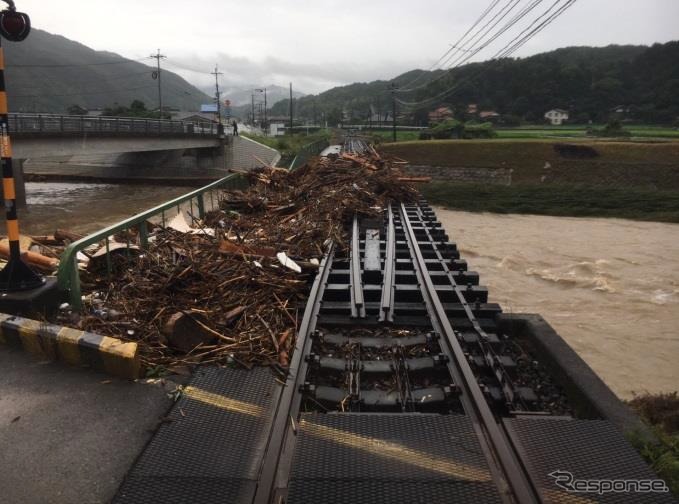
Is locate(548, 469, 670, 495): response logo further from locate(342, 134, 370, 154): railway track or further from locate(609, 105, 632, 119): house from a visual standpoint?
locate(609, 105, 632, 119): house

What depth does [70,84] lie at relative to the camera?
153 metres

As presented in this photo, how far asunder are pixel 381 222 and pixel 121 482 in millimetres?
7286

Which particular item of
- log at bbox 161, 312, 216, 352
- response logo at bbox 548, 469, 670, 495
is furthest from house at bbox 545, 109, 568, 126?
response logo at bbox 548, 469, 670, 495

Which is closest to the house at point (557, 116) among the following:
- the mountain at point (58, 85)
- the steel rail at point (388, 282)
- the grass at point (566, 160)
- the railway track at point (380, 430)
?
the grass at point (566, 160)

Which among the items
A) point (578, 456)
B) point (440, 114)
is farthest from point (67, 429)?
point (440, 114)

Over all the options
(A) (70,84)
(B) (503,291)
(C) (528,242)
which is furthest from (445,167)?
(A) (70,84)

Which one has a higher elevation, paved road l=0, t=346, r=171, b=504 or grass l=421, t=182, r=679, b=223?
paved road l=0, t=346, r=171, b=504

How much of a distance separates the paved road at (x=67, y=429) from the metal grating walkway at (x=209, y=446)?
0.14 m

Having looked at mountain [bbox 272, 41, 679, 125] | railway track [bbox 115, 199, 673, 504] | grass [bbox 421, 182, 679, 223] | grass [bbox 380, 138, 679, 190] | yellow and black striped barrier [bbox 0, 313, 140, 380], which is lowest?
grass [bbox 421, 182, 679, 223]

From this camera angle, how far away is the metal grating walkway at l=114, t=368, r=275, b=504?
280 centimetres

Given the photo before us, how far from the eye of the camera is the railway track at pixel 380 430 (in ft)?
9.21

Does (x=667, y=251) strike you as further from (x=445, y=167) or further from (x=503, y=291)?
(x=445, y=167)

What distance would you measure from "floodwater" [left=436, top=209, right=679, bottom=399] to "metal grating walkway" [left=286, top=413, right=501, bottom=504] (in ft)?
18.4

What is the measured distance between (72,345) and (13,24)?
3.08 meters
